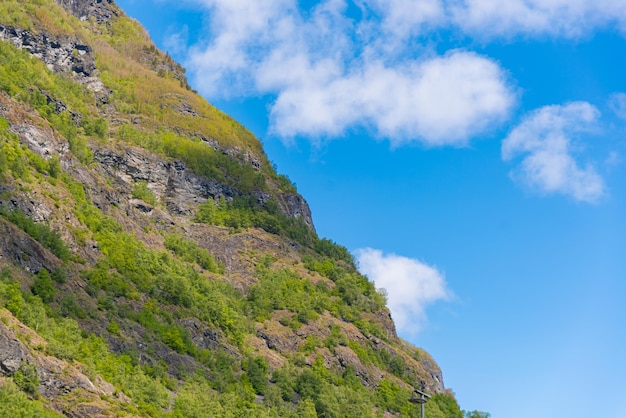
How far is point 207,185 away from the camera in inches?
7534

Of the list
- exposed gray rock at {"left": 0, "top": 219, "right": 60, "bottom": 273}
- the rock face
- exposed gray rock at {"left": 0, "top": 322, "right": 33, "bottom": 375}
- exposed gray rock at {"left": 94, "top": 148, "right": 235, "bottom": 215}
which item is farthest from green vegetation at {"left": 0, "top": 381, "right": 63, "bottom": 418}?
the rock face

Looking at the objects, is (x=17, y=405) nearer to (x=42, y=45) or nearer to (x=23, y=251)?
(x=23, y=251)

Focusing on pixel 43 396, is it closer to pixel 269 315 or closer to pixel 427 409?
pixel 269 315

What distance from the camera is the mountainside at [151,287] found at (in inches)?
3976

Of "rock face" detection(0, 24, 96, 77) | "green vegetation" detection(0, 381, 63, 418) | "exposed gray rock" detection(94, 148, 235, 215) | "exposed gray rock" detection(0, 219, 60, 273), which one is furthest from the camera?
"rock face" detection(0, 24, 96, 77)

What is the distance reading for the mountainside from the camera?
101 metres

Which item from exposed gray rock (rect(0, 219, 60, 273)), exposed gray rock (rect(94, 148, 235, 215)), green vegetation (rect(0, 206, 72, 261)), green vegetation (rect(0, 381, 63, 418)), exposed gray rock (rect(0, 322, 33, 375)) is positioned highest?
exposed gray rock (rect(94, 148, 235, 215))

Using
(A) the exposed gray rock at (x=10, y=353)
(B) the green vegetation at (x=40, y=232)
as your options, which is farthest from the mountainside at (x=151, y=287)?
(B) the green vegetation at (x=40, y=232)

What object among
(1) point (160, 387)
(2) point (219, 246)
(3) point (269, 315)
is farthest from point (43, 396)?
(2) point (219, 246)

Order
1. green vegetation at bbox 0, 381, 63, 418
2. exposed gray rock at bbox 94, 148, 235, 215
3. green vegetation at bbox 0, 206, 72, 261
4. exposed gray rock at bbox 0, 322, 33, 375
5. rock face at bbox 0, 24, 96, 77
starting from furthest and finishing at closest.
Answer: rock face at bbox 0, 24, 96, 77, exposed gray rock at bbox 94, 148, 235, 215, green vegetation at bbox 0, 206, 72, 261, exposed gray rock at bbox 0, 322, 33, 375, green vegetation at bbox 0, 381, 63, 418

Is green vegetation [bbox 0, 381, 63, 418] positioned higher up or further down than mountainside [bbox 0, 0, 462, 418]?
further down

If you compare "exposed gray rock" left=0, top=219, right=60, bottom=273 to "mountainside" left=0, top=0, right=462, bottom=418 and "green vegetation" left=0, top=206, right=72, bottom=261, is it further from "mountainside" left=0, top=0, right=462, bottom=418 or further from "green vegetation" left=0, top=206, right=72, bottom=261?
"green vegetation" left=0, top=206, right=72, bottom=261

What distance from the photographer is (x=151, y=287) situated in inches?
5320

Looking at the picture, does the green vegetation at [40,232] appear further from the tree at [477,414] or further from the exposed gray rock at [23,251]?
the tree at [477,414]
